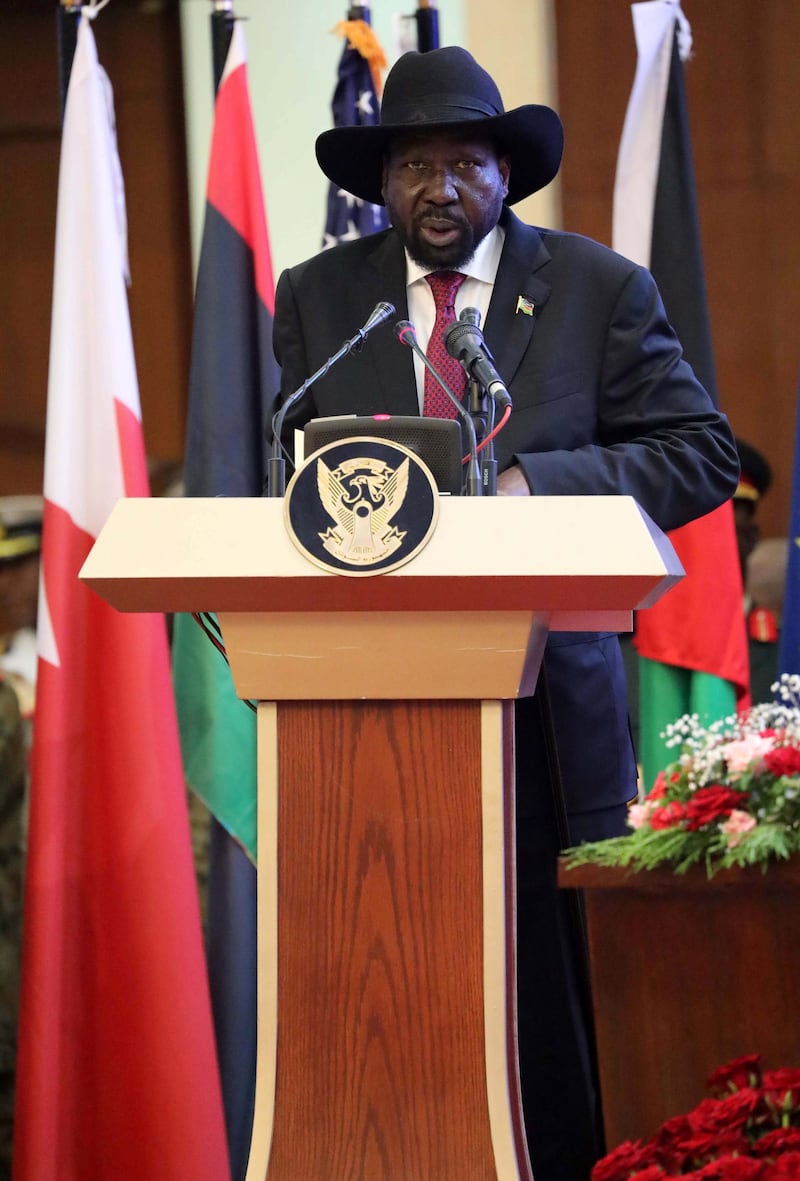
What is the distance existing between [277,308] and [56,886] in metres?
1.16

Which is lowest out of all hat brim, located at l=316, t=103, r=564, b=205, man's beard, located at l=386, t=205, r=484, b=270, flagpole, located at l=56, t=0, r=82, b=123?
man's beard, located at l=386, t=205, r=484, b=270

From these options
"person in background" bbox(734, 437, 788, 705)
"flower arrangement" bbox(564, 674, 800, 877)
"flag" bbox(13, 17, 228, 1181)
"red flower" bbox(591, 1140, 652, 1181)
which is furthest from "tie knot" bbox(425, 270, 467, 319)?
"person in background" bbox(734, 437, 788, 705)

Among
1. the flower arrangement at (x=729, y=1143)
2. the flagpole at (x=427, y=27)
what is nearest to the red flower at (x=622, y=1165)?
the flower arrangement at (x=729, y=1143)

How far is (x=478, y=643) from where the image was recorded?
153 centimetres

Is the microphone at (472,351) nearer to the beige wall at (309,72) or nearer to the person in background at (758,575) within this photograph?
the person in background at (758,575)

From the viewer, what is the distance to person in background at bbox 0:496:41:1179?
3.08m

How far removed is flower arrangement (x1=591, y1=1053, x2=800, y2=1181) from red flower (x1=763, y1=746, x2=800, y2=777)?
0.41 meters

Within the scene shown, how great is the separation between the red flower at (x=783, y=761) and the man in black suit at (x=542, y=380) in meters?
0.34

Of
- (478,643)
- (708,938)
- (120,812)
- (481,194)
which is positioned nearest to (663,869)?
(708,938)

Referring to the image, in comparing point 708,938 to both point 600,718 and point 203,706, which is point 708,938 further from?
point 203,706

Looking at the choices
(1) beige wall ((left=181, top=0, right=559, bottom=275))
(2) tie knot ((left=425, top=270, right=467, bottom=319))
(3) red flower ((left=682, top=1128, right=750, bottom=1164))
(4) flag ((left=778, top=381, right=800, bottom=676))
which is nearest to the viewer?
(3) red flower ((left=682, top=1128, right=750, bottom=1164))

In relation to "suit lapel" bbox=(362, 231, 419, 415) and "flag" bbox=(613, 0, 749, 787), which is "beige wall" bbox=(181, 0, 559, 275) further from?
"suit lapel" bbox=(362, 231, 419, 415)

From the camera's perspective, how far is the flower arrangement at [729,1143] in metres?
1.23

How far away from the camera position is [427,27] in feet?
10.2
